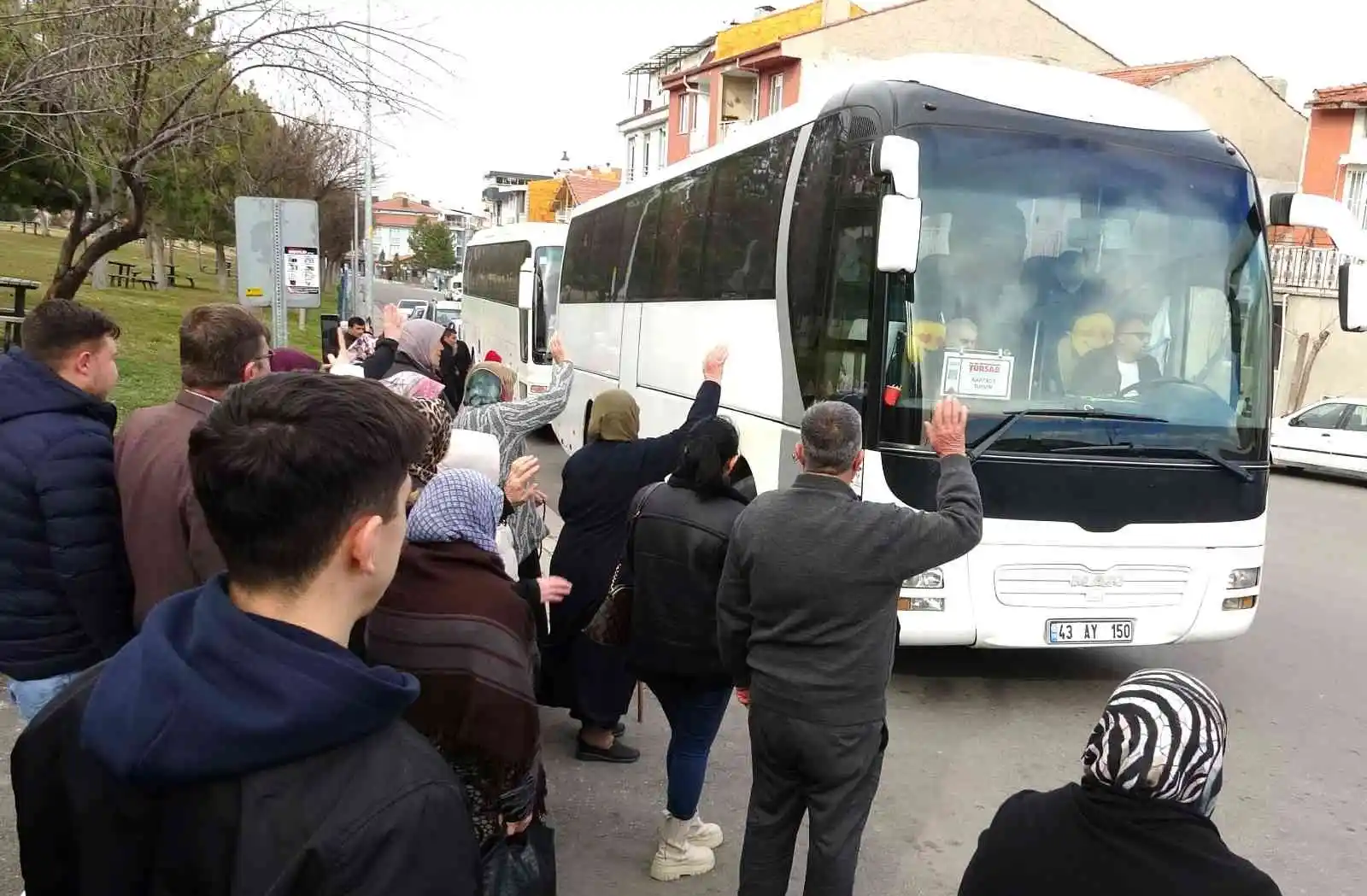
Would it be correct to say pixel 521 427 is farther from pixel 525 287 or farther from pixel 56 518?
pixel 525 287

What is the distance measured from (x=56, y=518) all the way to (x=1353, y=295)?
275 inches

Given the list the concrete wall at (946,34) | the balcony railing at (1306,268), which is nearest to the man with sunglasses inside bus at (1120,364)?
the balcony railing at (1306,268)

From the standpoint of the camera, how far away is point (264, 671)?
124 cm

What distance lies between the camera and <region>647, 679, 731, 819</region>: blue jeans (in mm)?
3779

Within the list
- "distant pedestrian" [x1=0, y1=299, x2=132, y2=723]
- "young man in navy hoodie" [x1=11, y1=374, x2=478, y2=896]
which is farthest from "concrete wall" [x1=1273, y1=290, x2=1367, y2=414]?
"young man in navy hoodie" [x1=11, y1=374, x2=478, y2=896]

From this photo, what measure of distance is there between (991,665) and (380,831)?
6.05m

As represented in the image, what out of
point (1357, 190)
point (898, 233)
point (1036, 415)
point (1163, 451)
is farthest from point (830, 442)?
point (1357, 190)

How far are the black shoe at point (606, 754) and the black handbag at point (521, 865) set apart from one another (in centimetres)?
246

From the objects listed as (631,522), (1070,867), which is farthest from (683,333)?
(1070,867)

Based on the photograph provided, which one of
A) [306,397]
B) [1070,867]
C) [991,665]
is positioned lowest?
[991,665]

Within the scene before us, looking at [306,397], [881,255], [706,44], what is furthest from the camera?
[706,44]

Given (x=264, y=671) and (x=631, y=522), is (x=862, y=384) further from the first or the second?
(x=264, y=671)

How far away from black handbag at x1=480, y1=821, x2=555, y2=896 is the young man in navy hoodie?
0.98 metres

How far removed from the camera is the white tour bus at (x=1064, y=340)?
5.47 m
